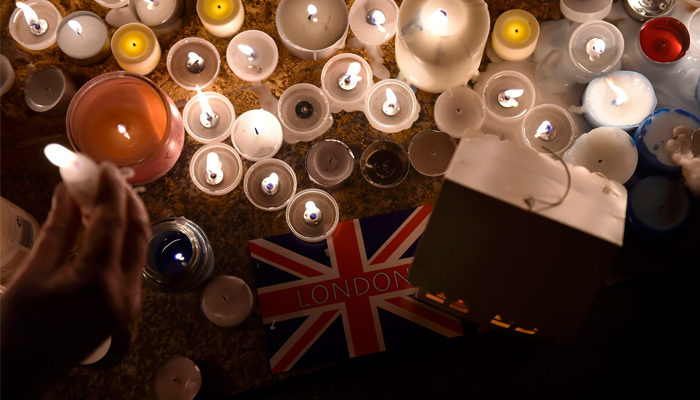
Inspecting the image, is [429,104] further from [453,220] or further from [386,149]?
[453,220]

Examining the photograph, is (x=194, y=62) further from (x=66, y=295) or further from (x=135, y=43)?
(x=66, y=295)

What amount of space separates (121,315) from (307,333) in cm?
40

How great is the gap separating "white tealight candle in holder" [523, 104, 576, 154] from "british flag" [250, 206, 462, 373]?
0.85 ft

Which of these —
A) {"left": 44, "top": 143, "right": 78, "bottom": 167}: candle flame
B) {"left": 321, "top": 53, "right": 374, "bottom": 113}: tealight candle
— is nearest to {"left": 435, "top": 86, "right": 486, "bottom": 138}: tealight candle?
{"left": 321, "top": 53, "right": 374, "bottom": 113}: tealight candle

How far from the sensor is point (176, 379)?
0.78m

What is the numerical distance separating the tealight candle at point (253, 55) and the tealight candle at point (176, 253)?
0.33m

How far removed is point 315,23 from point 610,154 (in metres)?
0.64

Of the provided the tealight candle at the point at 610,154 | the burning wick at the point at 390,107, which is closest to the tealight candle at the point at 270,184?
the burning wick at the point at 390,107

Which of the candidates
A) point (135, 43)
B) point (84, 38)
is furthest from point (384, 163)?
point (84, 38)

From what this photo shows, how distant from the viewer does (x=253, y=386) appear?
2.64 ft

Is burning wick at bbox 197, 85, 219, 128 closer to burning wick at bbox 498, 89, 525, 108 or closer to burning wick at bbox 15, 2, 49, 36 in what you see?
burning wick at bbox 15, 2, 49, 36

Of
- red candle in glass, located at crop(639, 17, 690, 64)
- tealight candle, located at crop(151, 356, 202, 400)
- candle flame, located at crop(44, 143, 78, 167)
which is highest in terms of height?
red candle in glass, located at crop(639, 17, 690, 64)

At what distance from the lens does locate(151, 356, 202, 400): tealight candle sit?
0.77 m

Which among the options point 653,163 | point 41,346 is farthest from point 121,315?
point 653,163
